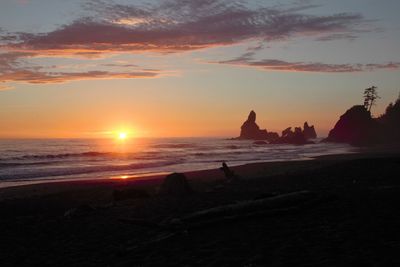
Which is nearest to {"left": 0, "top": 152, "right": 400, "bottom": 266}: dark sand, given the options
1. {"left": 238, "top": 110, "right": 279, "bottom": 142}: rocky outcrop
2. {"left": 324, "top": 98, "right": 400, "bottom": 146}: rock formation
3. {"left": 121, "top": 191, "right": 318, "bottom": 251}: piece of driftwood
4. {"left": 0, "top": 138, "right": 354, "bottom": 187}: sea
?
{"left": 121, "top": 191, "right": 318, "bottom": 251}: piece of driftwood

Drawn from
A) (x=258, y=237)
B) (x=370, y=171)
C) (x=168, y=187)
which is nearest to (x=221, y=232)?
(x=258, y=237)

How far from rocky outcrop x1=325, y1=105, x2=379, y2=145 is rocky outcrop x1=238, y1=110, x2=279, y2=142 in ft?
228

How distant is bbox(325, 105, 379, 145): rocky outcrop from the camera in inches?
4080

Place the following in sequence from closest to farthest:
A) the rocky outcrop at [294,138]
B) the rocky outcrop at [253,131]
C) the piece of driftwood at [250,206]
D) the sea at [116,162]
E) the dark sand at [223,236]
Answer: the dark sand at [223,236]
the piece of driftwood at [250,206]
the sea at [116,162]
the rocky outcrop at [294,138]
the rocky outcrop at [253,131]

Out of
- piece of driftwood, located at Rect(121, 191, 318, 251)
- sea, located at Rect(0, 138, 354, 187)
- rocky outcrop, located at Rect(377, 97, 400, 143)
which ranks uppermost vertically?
rocky outcrop, located at Rect(377, 97, 400, 143)

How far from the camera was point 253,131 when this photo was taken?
19100 centimetres

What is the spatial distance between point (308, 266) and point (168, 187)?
12846mm

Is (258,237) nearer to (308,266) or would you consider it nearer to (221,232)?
(221,232)

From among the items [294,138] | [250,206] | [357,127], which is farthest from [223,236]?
[294,138]

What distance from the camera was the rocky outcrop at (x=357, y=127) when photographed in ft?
340

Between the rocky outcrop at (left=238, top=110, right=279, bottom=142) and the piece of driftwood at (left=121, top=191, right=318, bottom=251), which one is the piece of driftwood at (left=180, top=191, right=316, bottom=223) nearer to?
the piece of driftwood at (left=121, top=191, right=318, bottom=251)

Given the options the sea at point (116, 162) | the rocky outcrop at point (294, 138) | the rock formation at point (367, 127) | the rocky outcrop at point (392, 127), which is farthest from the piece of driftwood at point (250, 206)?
the rocky outcrop at point (294, 138)

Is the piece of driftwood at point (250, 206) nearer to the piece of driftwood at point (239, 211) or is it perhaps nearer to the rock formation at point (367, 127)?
the piece of driftwood at point (239, 211)

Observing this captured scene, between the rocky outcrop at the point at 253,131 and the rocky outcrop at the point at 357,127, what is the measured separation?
69.4 m
